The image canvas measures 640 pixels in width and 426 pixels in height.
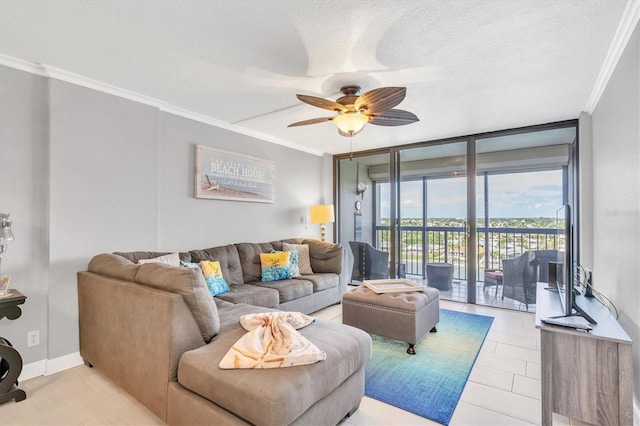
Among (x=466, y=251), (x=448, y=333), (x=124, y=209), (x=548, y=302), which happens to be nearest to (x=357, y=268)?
(x=466, y=251)

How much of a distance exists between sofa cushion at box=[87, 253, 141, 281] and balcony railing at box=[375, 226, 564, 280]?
12.7ft

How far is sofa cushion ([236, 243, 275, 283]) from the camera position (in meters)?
3.84

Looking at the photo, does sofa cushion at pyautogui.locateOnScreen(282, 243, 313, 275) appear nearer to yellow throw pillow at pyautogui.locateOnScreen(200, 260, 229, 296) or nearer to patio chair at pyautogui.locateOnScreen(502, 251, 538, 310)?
yellow throw pillow at pyautogui.locateOnScreen(200, 260, 229, 296)

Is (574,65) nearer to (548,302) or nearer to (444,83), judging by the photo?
(444,83)

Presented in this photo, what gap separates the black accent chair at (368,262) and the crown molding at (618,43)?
331 cm

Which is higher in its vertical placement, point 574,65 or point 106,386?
point 574,65

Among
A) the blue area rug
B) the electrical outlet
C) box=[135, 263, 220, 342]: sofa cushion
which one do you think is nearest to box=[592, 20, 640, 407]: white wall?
the blue area rug

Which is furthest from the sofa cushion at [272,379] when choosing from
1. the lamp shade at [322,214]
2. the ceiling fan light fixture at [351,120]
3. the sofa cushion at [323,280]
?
the lamp shade at [322,214]

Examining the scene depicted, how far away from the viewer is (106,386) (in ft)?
7.44

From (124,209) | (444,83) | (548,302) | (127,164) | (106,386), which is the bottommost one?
(106,386)

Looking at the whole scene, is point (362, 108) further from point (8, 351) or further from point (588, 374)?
point (8, 351)

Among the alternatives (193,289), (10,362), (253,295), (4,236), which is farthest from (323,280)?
(4,236)

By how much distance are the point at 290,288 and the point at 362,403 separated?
5.34 ft

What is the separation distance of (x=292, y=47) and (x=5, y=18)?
5.57 ft
